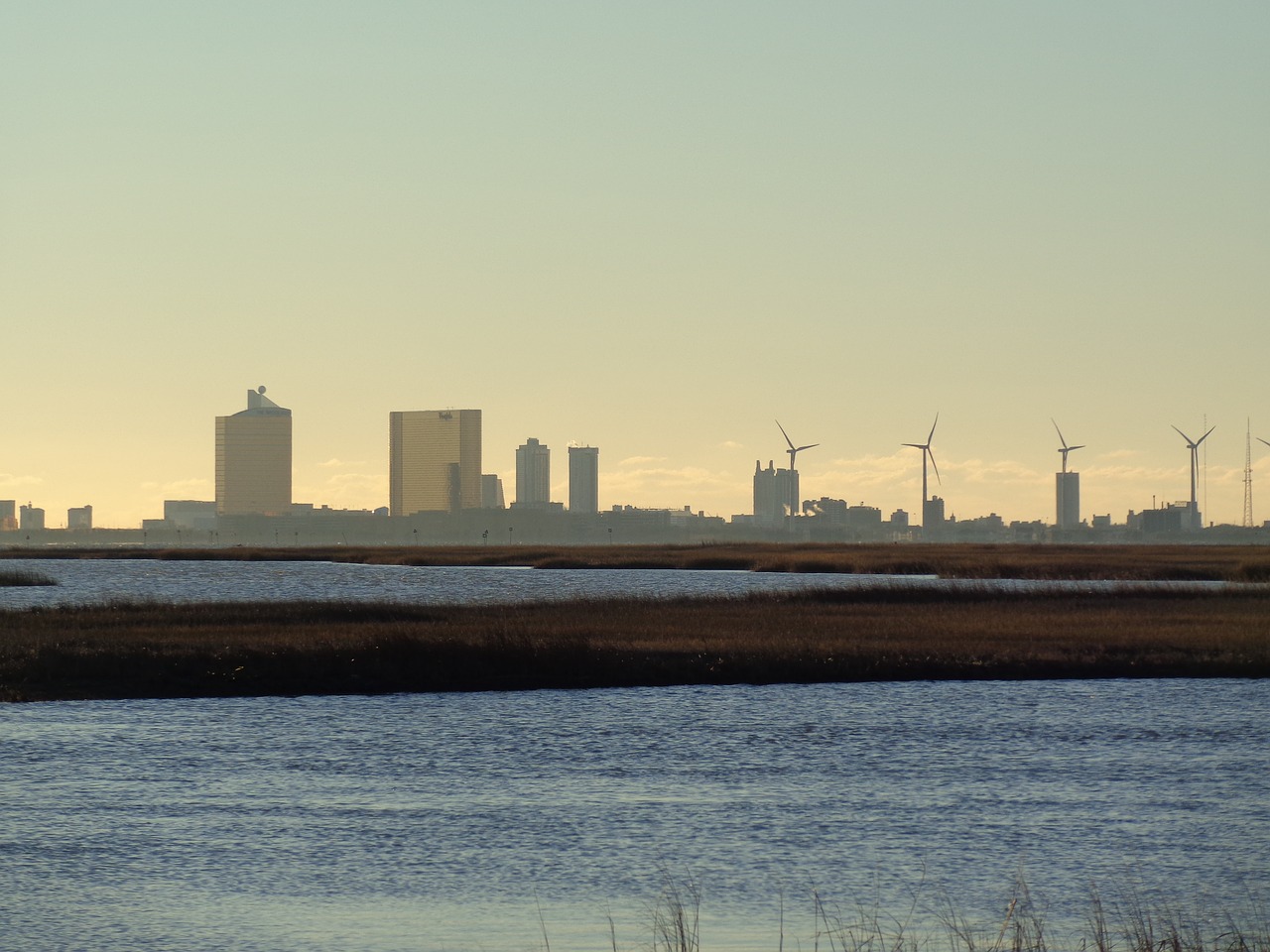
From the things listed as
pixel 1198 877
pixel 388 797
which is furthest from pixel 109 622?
pixel 1198 877

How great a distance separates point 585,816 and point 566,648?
2392 cm

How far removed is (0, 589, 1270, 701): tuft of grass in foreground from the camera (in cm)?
4875

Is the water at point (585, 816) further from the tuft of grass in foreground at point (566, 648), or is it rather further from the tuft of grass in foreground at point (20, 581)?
the tuft of grass in foreground at point (20, 581)

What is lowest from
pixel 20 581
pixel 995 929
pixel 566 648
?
pixel 995 929

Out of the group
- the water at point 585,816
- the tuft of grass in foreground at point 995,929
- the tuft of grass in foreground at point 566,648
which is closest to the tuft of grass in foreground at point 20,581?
the tuft of grass in foreground at point 566,648

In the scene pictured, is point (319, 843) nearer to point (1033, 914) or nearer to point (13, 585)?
point (1033, 914)

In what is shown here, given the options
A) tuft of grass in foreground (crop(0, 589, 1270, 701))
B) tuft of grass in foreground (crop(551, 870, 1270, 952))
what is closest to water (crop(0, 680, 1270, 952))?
tuft of grass in foreground (crop(551, 870, 1270, 952))

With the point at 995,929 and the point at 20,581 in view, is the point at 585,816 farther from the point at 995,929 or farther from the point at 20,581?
the point at 20,581

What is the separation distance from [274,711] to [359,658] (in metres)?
7.76

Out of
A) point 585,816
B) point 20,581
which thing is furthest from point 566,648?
point 20,581

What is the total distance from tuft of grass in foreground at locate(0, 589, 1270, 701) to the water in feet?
14.8

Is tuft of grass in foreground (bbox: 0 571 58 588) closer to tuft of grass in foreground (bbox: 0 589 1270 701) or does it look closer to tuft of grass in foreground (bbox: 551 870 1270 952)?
tuft of grass in foreground (bbox: 0 589 1270 701)

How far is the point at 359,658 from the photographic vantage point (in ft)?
166

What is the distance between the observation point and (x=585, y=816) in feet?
93.6
